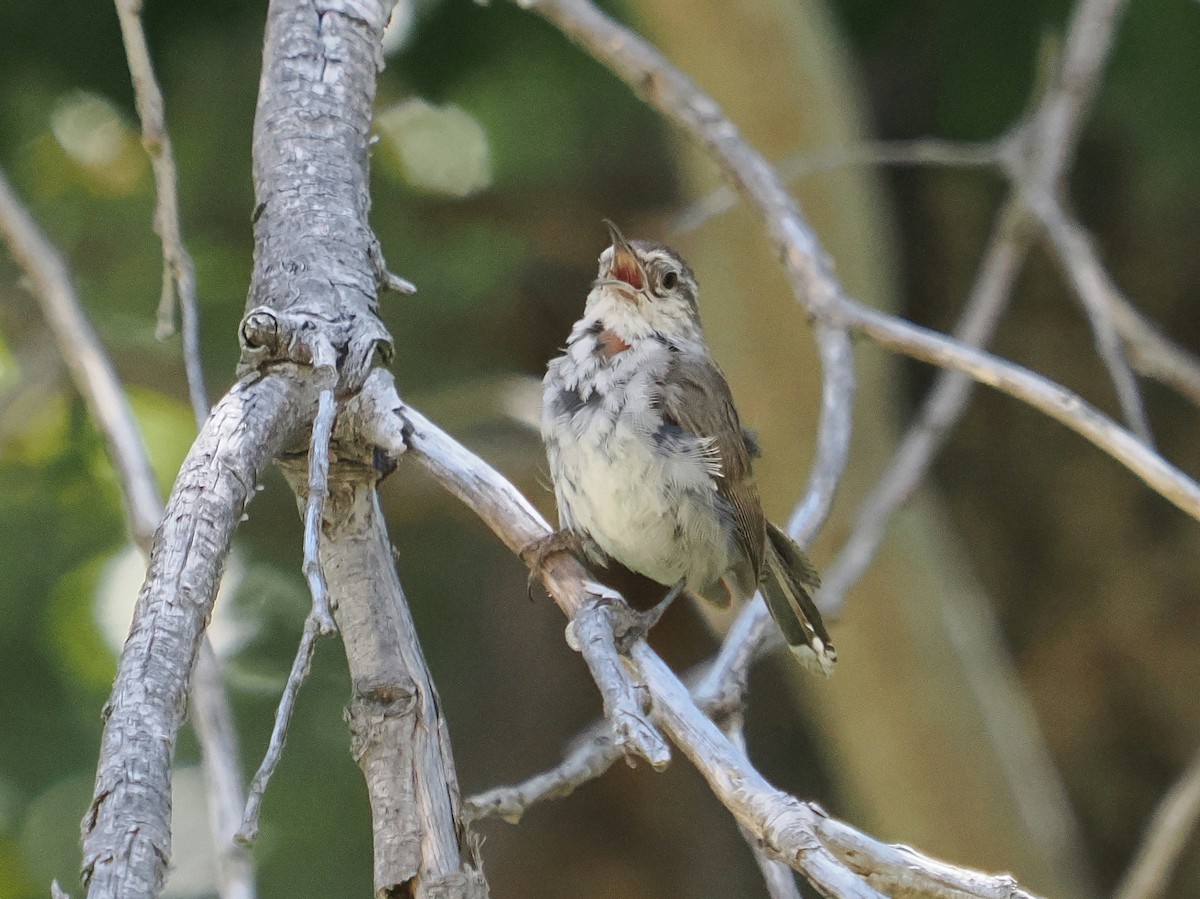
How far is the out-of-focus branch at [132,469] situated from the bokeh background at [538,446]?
6.05 ft

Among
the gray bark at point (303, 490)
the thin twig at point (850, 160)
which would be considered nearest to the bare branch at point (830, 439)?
the thin twig at point (850, 160)

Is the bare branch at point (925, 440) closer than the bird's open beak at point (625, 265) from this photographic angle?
Yes

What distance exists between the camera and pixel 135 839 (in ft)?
4.72

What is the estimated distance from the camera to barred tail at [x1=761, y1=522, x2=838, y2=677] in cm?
379

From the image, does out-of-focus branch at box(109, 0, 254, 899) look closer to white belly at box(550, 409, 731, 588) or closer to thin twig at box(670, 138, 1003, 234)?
white belly at box(550, 409, 731, 588)

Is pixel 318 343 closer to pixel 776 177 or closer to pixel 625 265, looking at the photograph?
pixel 776 177

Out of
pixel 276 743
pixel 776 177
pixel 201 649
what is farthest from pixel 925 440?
pixel 276 743

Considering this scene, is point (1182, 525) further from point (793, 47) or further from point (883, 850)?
point (883, 850)

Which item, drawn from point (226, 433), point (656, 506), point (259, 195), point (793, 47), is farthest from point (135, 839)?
point (793, 47)

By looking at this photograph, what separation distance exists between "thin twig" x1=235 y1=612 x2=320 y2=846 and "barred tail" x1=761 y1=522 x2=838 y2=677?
7.08 feet

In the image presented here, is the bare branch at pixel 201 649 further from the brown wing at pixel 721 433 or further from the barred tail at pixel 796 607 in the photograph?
the barred tail at pixel 796 607

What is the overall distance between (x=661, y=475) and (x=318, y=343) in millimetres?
1560

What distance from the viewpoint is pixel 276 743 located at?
1714mm

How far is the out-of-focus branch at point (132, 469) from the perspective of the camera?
226cm
